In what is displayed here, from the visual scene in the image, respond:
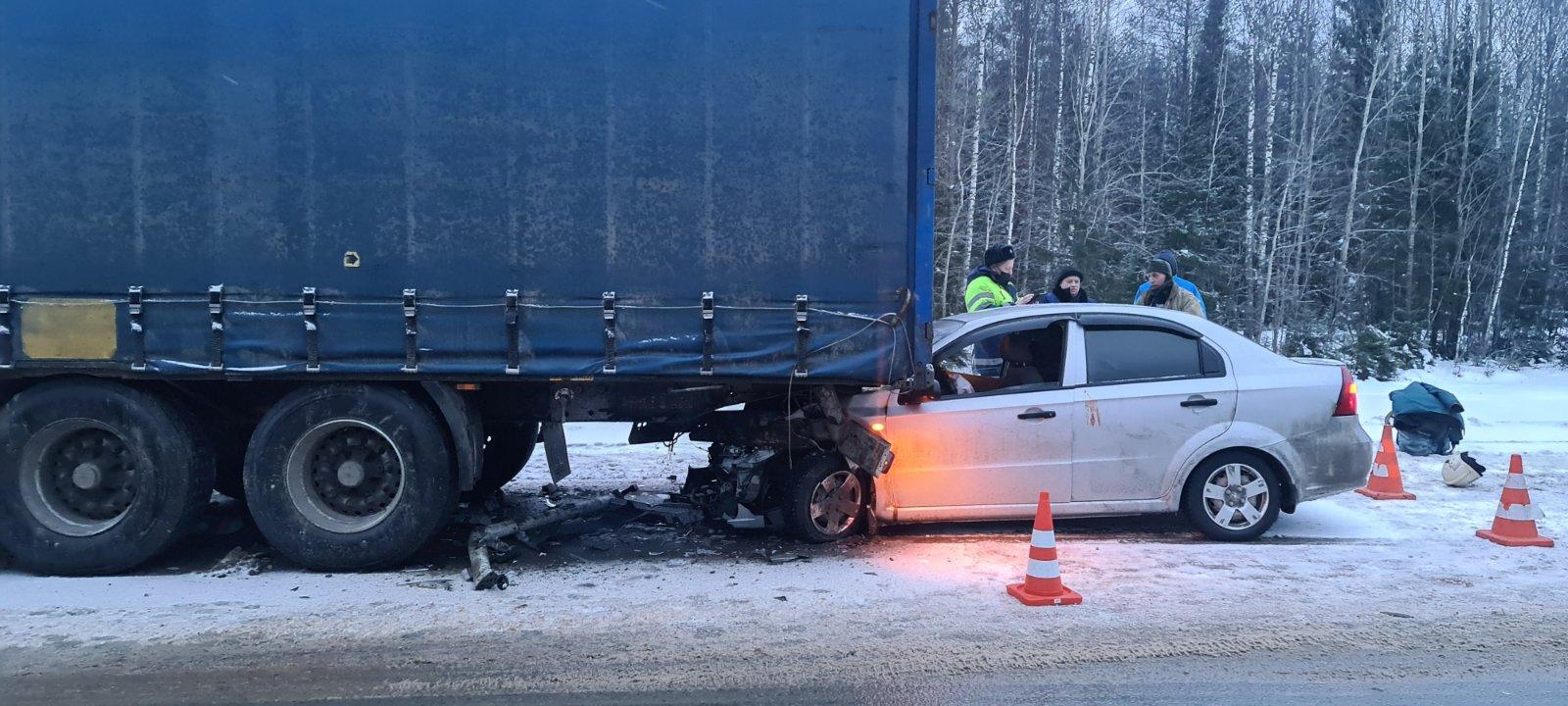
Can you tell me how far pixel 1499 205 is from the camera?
27.8 m

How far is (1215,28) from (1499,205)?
8969mm

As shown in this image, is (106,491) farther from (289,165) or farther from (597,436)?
(597,436)

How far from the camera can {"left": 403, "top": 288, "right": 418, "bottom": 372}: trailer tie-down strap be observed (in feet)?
19.6

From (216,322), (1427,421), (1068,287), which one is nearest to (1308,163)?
(1427,421)

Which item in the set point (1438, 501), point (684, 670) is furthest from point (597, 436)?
point (1438, 501)

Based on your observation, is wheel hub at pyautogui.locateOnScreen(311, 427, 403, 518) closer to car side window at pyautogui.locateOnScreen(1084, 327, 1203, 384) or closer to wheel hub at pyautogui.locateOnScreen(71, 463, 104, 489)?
wheel hub at pyautogui.locateOnScreen(71, 463, 104, 489)

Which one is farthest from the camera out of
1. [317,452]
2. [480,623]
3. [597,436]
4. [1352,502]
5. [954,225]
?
[954,225]

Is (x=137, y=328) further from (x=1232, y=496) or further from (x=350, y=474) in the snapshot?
(x=1232, y=496)

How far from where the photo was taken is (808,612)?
18.0 ft

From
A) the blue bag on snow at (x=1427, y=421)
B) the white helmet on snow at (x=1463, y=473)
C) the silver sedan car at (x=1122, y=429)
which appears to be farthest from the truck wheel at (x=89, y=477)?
the blue bag on snow at (x=1427, y=421)

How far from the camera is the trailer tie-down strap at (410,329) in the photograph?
5.98 meters

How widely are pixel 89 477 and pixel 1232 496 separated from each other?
7.06 metres

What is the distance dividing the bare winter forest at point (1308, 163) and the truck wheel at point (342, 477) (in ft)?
62.5

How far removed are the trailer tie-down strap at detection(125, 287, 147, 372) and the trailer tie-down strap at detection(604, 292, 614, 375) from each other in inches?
101
